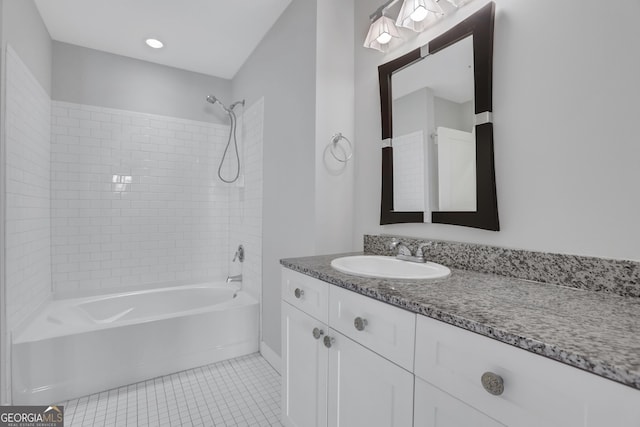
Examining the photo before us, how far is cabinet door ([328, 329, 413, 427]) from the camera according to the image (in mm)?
860

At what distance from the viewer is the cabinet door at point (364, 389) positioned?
0.86 metres

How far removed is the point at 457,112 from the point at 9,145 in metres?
2.41

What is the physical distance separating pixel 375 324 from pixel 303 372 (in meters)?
0.58

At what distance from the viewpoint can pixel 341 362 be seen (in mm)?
1104

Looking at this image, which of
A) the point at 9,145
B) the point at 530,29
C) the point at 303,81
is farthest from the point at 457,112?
the point at 9,145

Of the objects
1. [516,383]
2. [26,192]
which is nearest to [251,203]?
[26,192]

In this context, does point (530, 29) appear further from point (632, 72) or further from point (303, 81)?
point (303, 81)

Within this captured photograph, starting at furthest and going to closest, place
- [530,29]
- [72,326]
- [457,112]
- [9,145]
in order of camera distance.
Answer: [72,326] < [9,145] < [457,112] < [530,29]

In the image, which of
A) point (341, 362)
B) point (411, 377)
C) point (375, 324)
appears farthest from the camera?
point (341, 362)

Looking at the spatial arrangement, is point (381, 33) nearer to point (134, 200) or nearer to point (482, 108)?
point (482, 108)

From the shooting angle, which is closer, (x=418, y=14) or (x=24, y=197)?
(x=418, y=14)

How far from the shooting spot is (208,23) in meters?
2.28

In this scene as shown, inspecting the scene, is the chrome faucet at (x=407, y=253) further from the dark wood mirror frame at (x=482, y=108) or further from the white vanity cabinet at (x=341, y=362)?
the white vanity cabinet at (x=341, y=362)

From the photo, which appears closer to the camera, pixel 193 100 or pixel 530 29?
pixel 530 29
